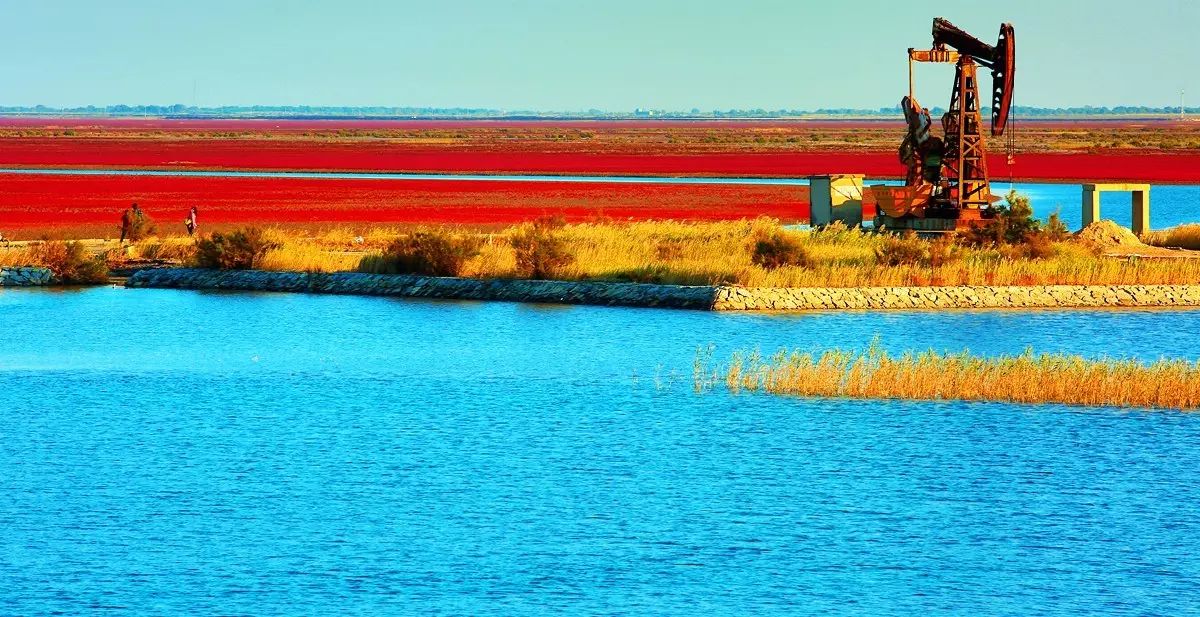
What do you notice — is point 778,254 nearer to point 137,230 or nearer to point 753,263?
point 753,263

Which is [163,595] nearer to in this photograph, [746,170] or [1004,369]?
[1004,369]

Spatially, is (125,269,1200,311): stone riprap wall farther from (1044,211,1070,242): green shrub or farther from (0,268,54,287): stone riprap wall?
(0,268,54,287): stone riprap wall

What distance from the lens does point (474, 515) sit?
58.4 feet

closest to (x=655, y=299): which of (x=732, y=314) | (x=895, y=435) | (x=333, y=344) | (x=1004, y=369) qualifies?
(x=732, y=314)

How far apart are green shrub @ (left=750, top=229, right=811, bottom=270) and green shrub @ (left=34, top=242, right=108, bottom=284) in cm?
1347

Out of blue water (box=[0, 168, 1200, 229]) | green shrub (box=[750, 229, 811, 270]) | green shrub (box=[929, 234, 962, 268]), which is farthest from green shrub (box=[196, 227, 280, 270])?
blue water (box=[0, 168, 1200, 229])

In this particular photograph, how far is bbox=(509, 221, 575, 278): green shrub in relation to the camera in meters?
36.1

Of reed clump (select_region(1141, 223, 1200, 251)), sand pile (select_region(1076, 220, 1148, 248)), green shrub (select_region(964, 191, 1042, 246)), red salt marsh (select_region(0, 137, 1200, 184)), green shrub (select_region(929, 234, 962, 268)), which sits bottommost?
red salt marsh (select_region(0, 137, 1200, 184))

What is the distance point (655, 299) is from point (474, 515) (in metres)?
16.5

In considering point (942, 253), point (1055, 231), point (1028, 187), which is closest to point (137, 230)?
point (942, 253)

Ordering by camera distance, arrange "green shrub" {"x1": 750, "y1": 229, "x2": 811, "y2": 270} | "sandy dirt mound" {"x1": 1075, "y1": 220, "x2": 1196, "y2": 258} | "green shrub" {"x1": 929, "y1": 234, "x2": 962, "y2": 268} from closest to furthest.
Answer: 1. "green shrub" {"x1": 929, "y1": 234, "x2": 962, "y2": 268}
2. "green shrub" {"x1": 750, "y1": 229, "x2": 811, "y2": 270}
3. "sandy dirt mound" {"x1": 1075, "y1": 220, "x2": 1196, "y2": 258}

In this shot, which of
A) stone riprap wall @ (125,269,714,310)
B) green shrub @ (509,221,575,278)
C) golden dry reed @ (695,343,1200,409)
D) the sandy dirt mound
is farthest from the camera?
the sandy dirt mound

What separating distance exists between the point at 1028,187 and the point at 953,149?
41816 millimetres

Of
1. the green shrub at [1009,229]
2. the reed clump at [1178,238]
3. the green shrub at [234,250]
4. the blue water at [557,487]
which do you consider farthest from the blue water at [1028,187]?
the blue water at [557,487]
